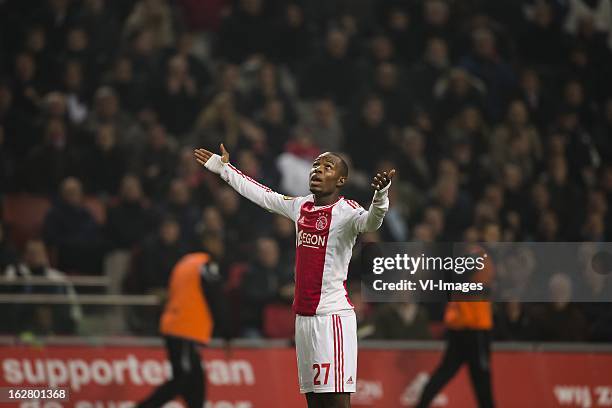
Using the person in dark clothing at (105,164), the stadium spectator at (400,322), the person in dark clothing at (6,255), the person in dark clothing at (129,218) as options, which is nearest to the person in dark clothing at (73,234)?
the person in dark clothing at (129,218)

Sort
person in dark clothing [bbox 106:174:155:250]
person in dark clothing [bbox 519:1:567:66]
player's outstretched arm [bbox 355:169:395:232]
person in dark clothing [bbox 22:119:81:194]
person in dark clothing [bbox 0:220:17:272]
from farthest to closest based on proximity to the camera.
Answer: person in dark clothing [bbox 519:1:567:66], person in dark clothing [bbox 22:119:81:194], person in dark clothing [bbox 106:174:155:250], person in dark clothing [bbox 0:220:17:272], player's outstretched arm [bbox 355:169:395:232]

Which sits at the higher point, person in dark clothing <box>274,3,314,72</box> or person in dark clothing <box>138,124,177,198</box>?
person in dark clothing <box>274,3,314,72</box>

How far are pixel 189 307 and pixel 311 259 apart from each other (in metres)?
3.54

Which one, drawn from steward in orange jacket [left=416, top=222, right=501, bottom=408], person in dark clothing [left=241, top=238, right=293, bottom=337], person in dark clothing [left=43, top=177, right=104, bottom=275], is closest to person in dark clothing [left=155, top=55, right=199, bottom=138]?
person in dark clothing [left=43, top=177, right=104, bottom=275]

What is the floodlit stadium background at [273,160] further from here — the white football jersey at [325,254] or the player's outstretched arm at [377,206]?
the player's outstretched arm at [377,206]

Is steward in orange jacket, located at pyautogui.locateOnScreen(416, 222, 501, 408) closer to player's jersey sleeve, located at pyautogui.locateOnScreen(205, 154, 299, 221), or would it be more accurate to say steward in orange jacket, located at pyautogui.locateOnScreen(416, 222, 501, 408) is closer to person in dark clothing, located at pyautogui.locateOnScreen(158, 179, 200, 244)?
person in dark clothing, located at pyautogui.locateOnScreen(158, 179, 200, 244)

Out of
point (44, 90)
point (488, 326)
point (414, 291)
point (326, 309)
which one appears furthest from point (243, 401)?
point (44, 90)

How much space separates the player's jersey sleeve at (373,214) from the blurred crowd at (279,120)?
171 inches

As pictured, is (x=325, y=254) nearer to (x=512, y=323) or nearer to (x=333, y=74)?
(x=512, y=323)

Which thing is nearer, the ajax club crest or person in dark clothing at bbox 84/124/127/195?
the ajax club crest

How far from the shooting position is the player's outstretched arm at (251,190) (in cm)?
705

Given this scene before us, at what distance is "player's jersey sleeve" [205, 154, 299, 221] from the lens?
7043mm

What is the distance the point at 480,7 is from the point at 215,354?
6.25m

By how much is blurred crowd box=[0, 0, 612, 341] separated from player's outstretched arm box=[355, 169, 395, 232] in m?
4.42
